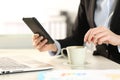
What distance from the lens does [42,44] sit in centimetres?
138

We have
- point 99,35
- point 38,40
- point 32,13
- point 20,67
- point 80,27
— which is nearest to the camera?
point 20,67

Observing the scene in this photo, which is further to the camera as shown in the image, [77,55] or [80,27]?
[80,27]

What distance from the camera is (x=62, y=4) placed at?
127 inches

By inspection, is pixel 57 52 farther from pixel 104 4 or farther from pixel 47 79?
pixel 47 79

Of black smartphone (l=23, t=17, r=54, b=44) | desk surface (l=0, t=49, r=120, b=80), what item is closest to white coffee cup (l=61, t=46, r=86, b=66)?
desk surface (l=0, t=49, r=120, b=80)

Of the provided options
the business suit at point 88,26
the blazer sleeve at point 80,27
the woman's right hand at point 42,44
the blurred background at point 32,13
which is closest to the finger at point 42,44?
the woman's right hand at point 42,44

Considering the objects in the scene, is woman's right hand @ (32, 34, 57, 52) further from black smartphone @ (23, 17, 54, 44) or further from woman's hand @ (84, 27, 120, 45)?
woman's hand @ (84, 27, 120, 45)

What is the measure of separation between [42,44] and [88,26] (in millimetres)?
490

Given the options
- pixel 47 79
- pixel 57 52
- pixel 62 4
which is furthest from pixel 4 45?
pixel 62 4

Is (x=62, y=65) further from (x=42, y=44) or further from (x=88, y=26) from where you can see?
(x=88, y=26)

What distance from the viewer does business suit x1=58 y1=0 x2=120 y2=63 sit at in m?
1.45

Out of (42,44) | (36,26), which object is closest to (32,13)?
(42,44)

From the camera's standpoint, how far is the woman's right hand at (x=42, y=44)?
1.35m

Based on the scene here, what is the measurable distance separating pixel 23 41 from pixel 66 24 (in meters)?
1.33
